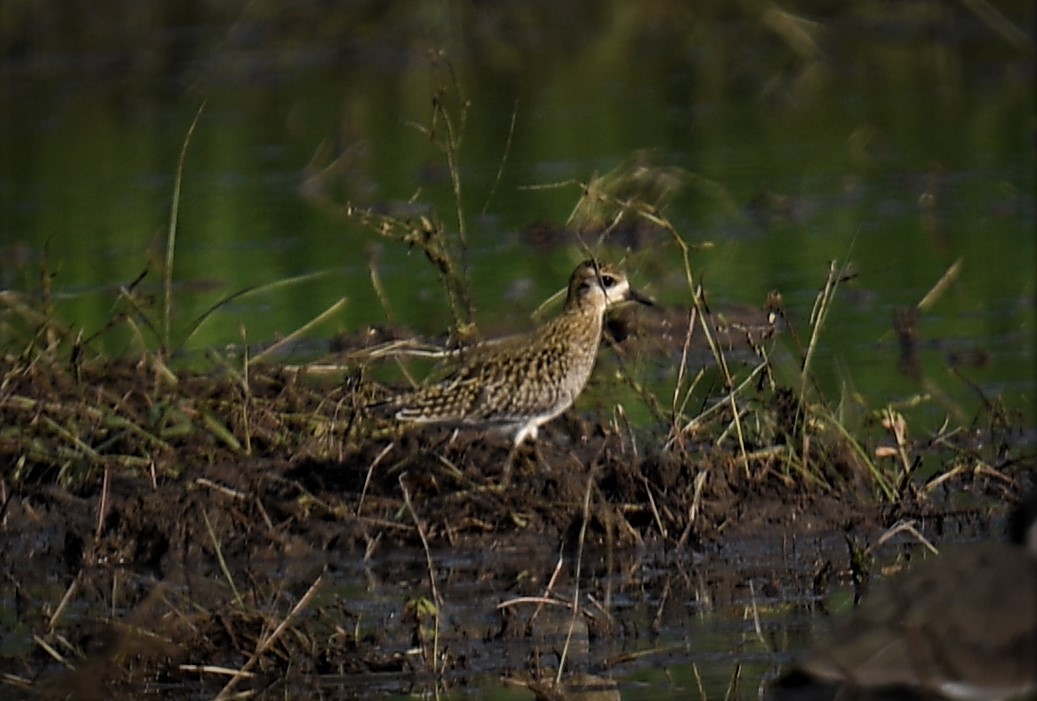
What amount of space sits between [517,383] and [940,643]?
3846 millimetres

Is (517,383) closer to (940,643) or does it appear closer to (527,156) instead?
(940,643)

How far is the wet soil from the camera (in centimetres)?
740

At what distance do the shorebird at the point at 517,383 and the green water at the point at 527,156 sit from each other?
0.62 meters

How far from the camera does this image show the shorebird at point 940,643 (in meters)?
5.64

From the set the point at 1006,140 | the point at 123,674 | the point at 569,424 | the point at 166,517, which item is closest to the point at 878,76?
the point at 1006,140

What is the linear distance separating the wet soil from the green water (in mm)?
565

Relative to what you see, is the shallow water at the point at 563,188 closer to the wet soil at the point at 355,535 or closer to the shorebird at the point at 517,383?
the wet soil at the point at 355,535

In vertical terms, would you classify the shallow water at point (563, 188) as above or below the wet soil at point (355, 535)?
below

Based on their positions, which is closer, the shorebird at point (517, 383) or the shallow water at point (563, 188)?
the shallow water at point (563, 188)

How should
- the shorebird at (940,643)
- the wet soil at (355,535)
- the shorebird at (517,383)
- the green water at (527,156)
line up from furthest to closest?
the green water at (527,156) → the shorebird at (517,383) → the wet soil at (355,535) → the shorebird at (940,643)

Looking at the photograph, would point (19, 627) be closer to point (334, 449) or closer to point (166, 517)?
point (166, 517)

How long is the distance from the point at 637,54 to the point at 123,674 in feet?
51.6

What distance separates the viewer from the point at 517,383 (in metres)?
9.41

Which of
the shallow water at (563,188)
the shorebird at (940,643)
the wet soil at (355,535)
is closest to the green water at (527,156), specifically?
the shallow water at (563,188)
